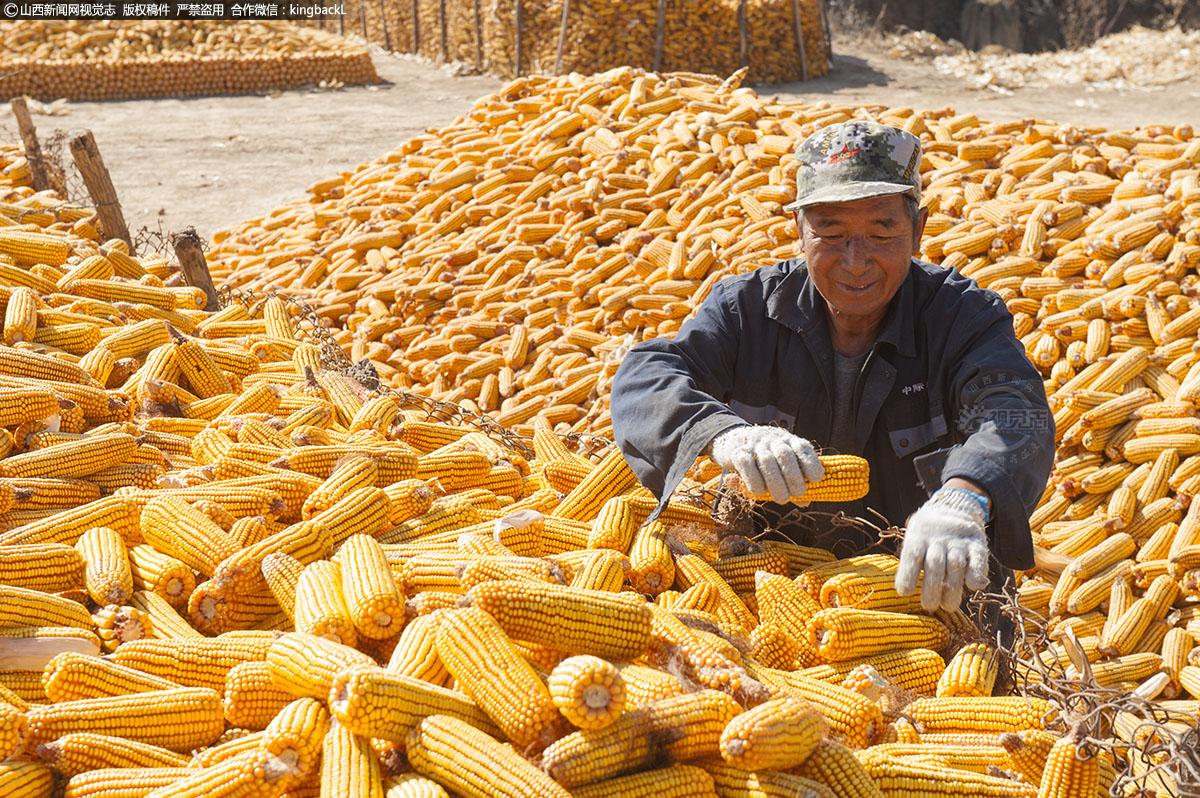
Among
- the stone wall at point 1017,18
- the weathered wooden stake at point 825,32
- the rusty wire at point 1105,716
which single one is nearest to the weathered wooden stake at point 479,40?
the weathered wooden stake at point 825,32

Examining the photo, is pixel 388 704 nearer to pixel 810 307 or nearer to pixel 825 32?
pixel 810 307

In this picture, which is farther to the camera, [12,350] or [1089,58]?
[1089,58]

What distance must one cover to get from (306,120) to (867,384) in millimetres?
18161

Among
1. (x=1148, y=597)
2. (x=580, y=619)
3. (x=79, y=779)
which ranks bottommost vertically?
(x=1148, y=597)

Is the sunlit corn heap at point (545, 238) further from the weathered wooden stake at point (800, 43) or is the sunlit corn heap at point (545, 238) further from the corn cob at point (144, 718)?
the weathered wooden stake at point (800, 43)

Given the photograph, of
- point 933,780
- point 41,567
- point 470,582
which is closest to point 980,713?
point 933,780

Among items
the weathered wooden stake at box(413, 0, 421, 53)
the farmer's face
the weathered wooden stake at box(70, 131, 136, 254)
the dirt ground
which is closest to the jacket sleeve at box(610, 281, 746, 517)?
the farmer's face

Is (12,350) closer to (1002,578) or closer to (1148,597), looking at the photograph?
(1002,578)

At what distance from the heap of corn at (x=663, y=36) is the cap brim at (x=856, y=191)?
58.9 ft

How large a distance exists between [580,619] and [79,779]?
117 centimetres

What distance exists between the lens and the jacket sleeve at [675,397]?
2924 millimetres

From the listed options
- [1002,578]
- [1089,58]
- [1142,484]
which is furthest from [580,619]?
[1089,58]

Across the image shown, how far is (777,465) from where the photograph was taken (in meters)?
2.61

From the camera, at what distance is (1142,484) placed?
5.50 m
